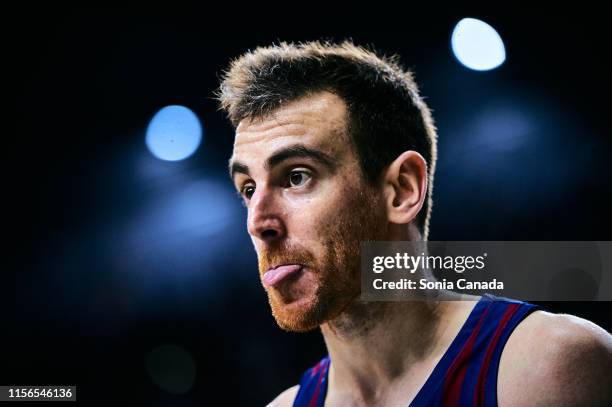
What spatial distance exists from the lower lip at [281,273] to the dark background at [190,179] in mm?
1982

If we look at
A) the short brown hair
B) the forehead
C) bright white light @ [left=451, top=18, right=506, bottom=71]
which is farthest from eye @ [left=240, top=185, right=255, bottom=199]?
bright white light @ [left=451, top=18, right=506, bottom=71]

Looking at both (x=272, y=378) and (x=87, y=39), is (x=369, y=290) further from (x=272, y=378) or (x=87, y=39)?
(x=87, y=39)

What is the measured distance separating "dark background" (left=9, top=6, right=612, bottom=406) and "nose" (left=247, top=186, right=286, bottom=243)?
6.09ft

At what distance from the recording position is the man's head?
1.51m

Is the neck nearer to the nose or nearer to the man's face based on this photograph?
the man's face

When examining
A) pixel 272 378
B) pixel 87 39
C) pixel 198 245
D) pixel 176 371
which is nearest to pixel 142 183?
pixel 198 245

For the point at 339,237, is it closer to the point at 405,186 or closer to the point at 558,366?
the point at 405,186

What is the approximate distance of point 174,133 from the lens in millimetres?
3482

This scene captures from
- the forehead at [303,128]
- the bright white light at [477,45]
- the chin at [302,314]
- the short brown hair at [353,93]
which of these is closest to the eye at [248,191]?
the forehead at [303,128]

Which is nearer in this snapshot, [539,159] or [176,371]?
[539,159]

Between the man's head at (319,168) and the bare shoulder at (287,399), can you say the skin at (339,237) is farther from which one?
the bare shoulder at (287,399)

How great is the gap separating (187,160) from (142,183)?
1.12ft

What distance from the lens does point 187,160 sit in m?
3.73

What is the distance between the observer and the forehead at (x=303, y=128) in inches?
61.5
